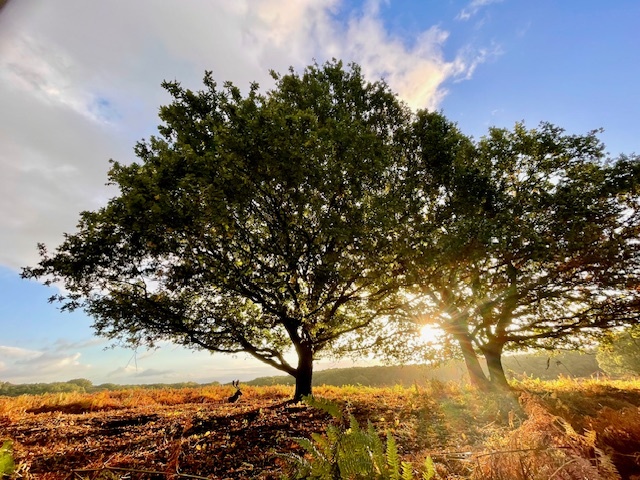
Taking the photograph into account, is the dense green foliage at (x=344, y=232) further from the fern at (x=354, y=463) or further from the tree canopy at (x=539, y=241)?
the fern at (x=354, y=463)

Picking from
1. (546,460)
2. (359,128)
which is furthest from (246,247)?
(546,460)

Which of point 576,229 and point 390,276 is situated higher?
point 576,229

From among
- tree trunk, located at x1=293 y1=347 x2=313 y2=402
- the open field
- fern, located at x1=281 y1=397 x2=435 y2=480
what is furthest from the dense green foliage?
fern, located at x1=281 y1=397 x2=435 y2=480

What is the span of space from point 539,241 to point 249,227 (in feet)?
35.8

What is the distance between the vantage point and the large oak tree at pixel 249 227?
30.5 ft

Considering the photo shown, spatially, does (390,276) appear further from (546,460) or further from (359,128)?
(546,460)

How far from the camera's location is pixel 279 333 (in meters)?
14.3

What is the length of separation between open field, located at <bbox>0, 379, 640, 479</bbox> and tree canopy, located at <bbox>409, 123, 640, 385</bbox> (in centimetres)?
488

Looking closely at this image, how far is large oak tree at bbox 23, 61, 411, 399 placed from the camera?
366 inches

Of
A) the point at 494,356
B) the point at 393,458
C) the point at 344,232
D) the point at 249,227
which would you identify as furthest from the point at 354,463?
the point at 494,356

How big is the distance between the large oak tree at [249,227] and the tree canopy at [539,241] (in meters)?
3.34

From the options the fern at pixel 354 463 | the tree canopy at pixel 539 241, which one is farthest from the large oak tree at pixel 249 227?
the fern at pixel 354 463

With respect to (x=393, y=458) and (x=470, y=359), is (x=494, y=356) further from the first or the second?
(x=393, y=458)

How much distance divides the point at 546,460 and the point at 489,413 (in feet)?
23.6
